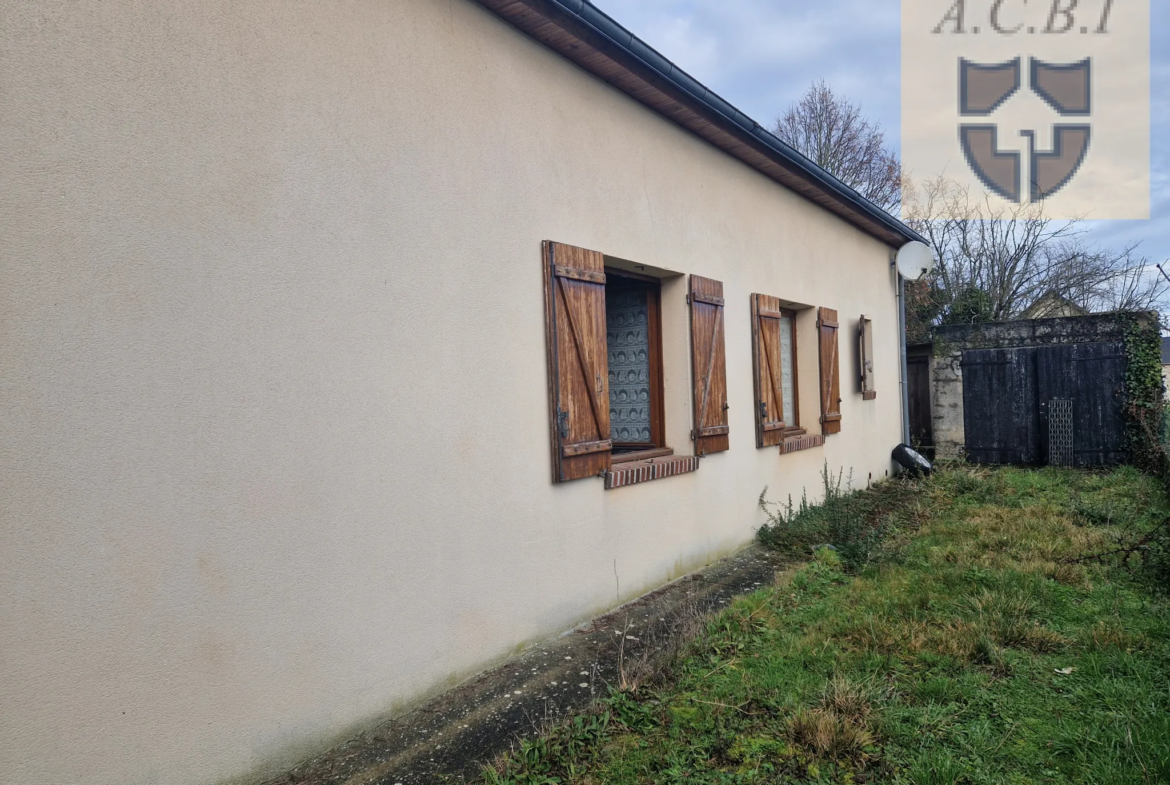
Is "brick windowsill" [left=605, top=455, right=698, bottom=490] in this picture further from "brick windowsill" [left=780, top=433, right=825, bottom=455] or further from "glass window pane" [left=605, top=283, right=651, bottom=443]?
"brick windowsill" [left=780, top=433, right=825, bottom=455]

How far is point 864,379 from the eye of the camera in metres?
8.34

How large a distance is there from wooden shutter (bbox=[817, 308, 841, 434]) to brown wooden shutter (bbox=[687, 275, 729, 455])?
92.2 inches

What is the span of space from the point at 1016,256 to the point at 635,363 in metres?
17.0

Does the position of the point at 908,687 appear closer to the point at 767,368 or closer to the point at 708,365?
the point at 708,365

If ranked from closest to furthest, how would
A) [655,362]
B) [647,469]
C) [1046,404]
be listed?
[647,469]
[655,362]
[1046,404]

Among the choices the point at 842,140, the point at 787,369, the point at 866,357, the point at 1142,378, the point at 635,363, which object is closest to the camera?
the point at 635,363

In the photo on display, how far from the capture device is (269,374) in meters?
2.43

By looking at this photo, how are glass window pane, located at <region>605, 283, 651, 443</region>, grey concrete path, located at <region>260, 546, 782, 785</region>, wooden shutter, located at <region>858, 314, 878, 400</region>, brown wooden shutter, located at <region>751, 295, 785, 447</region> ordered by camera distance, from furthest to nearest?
wooden shutter, located at <region>858, 314, 878, 400</region> < brown wooden shutter, located at <region>751, 295, 785, 447</region> < glass window pane, located at <region>605, 283, 651, 443</region> < grey concrete path, located at <region>260, 546, 782, 785</region>

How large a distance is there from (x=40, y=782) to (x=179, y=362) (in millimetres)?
1264

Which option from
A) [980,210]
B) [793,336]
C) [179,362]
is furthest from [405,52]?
[980,210]

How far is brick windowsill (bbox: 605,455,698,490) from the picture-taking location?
414 centimetres

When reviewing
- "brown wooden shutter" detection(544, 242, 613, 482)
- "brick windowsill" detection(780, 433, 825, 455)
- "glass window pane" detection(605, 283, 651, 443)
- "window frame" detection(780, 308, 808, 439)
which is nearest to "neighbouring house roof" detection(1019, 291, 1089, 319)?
"window frame" detection(780, 308, 808, 439)

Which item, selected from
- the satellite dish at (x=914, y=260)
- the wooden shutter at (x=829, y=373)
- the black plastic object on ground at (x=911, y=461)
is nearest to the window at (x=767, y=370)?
the wooden shutter at (x=829, y=373)

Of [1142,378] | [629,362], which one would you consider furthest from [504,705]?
[1142,378]
